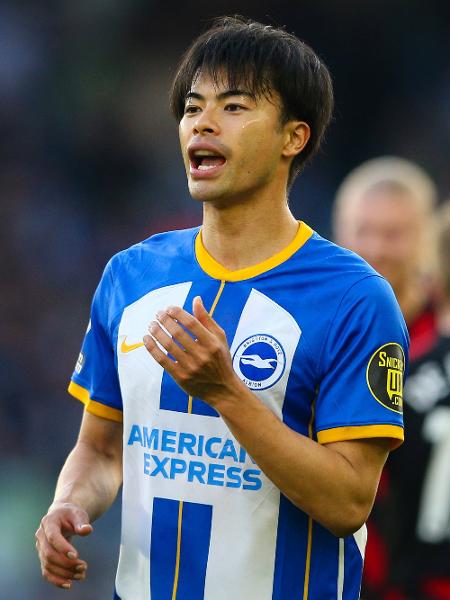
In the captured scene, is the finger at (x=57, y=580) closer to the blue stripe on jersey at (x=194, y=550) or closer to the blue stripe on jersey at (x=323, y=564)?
the blue stripe on jersey at (x=194, y=550)

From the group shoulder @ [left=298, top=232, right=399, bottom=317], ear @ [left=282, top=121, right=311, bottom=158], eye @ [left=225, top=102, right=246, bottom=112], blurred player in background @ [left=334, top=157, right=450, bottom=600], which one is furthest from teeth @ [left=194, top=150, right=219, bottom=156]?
blurred player in background @ [left=334, top=157, right=450, bottom=600]

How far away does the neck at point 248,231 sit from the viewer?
11.0 ft

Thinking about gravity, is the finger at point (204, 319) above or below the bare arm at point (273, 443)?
above

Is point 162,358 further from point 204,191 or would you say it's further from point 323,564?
point 323,564

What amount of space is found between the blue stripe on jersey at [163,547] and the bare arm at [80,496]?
191 millimetres

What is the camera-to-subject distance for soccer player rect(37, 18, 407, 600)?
3.05 metres

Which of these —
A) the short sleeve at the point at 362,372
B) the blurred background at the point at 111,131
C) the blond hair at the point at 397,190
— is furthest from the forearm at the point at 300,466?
the blurred background at the point at 111,131

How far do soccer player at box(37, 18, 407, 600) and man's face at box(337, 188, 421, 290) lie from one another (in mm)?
2328

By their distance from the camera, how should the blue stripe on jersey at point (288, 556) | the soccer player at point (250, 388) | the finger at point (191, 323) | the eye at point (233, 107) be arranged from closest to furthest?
the finger at point (191, 323) → the soccer player at point (250, 388) → the blue stripe on jersey at point (288, 556) → the eye at point (233, 107)

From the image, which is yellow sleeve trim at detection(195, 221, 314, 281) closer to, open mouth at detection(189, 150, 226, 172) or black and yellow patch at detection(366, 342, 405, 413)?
open mouth at detection(189, 150, 226, 172)

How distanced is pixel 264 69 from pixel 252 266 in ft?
1.82

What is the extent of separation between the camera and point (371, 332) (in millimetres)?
3104

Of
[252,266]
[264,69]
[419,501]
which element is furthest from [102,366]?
[419,501]

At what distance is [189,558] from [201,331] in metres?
0.75
